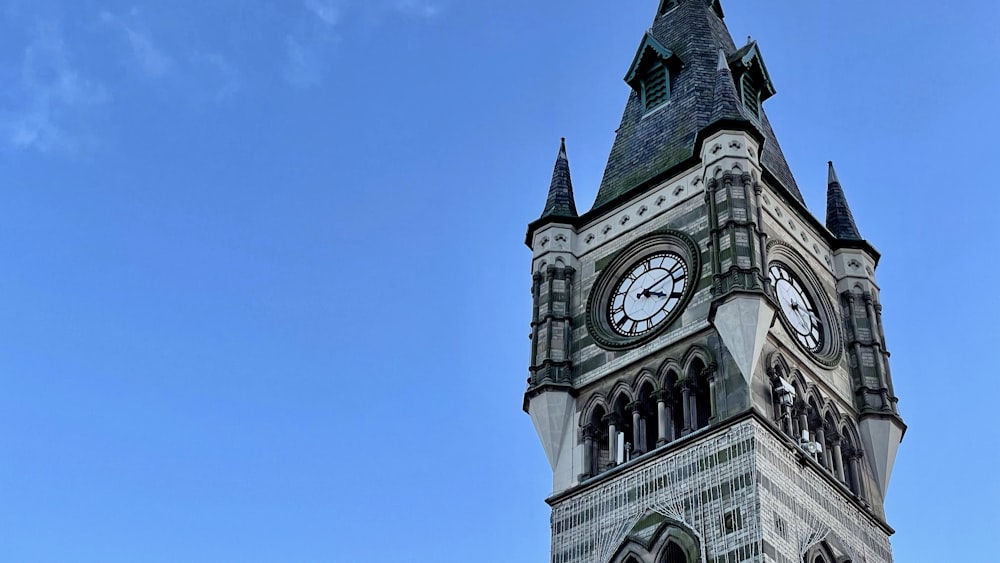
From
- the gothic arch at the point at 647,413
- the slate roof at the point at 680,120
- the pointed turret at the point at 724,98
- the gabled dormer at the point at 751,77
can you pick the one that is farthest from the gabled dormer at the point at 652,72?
the gothic arch at the point at 647,413

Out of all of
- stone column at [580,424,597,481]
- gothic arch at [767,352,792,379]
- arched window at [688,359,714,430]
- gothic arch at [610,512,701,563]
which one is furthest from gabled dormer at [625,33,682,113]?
gothic arch at [610,512,701,563]

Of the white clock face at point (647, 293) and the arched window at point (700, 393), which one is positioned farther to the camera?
the white clock face at point (647, 293)

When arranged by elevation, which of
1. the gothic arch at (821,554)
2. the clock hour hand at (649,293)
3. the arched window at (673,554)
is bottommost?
the arched window at (673,554)

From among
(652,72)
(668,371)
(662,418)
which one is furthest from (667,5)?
(662,418)

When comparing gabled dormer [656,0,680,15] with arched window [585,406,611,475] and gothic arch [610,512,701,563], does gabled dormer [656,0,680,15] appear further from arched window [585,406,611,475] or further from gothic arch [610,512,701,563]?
gothic arch [610,512,701,563]

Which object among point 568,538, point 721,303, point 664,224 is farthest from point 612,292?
point 568,538

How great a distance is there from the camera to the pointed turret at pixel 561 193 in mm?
49781

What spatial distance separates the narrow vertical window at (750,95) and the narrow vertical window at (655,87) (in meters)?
2.66

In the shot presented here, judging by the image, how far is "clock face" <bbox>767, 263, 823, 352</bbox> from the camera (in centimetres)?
4450

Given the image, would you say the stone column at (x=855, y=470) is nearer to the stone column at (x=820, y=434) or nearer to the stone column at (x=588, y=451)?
the stone column at (x=820, y=434)

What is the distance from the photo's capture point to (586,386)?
4400cm

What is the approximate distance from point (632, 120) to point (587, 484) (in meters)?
16.8

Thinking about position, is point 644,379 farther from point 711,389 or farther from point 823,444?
point 823,444

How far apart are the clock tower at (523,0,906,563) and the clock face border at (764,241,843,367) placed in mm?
71
